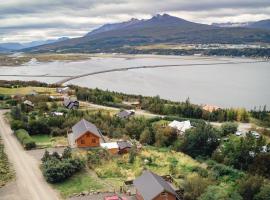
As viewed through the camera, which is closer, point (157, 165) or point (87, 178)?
point (87, 178)

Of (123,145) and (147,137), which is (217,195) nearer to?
(123,145)

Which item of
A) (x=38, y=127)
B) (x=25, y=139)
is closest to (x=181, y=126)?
(x=38, y=127)

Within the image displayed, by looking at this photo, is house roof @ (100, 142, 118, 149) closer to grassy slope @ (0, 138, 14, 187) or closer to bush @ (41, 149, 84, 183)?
bush @ (41, 149, 84, 183)

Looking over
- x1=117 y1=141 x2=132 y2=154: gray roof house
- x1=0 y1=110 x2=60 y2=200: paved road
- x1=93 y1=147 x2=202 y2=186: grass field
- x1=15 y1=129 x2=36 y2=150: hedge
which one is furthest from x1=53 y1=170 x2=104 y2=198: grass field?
x1=15 y1=129 x2=36 y2=150: hedge

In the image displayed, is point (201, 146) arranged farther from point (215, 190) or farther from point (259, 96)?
point (259, 96)

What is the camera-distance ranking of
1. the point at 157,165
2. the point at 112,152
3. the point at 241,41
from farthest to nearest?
1. the point at 241,41
2. the point at 112,152
3. the point at 157,165

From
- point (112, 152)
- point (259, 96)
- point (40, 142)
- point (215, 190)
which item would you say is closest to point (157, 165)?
point (112, 152)
